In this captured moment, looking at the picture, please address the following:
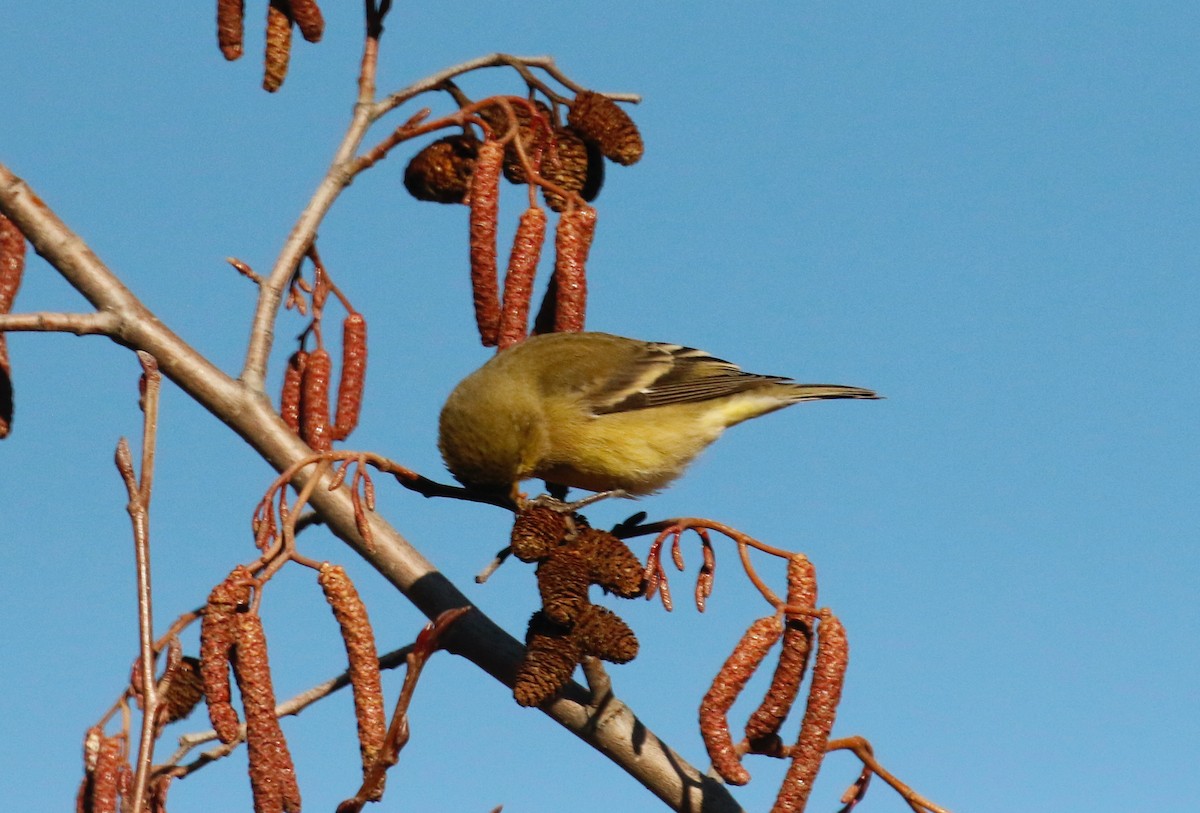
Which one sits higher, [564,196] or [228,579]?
[564,196]

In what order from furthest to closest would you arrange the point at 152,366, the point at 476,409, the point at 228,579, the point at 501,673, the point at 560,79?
the point at 476,409
the point at 560,79
the point at 501,673
the point at 228,579
the point at 152,366

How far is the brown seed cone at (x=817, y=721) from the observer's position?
11.2 ft

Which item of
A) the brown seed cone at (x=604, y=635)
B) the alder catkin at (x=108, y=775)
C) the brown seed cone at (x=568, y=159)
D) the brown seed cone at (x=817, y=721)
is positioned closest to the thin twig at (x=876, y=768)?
the brown seed cone at (x=817, y=721)

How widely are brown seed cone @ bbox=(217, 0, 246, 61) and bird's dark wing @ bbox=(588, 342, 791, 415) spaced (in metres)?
2.18

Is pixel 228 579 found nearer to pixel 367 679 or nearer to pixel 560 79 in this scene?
pixel 367 679

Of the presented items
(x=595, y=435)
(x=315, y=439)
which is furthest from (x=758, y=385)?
(x=315, y=439)

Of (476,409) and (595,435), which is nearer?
(476,409)

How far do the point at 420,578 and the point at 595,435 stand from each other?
194 centimetres

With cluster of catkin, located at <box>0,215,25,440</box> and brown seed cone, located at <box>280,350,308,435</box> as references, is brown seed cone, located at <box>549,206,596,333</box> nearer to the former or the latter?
brown seed cone, located at <box>280,350,308,435</box>

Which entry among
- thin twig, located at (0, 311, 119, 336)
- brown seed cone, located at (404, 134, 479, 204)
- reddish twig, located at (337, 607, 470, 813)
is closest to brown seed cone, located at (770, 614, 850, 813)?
reddish twig, located at (337, 607, 470, 813)

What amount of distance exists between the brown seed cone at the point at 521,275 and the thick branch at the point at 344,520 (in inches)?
30.6

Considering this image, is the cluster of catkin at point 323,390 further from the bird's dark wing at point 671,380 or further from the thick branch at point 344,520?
the bird's dark wing at point 671,380

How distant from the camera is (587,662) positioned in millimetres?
3781

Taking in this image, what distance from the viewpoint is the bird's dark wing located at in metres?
6.18
